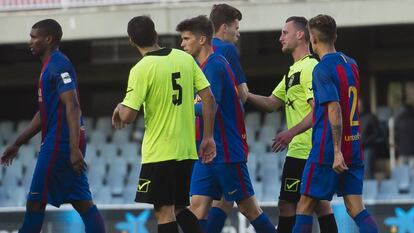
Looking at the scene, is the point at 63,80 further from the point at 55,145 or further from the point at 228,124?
the point at 228,124

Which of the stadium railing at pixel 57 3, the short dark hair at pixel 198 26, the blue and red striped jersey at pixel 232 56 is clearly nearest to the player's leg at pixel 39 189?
the short dark hair at pixel 198 26

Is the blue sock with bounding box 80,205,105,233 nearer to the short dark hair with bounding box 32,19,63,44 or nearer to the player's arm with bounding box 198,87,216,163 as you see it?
the player's arm with bounding box 198,87,216,163

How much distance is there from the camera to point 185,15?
18.8m

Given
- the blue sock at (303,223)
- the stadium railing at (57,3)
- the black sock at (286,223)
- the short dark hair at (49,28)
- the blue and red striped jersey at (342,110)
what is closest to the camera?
the blue and red striped jersey at (342,110)

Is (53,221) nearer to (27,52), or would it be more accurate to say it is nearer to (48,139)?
(48,139)

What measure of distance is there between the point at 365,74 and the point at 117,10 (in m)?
5.41

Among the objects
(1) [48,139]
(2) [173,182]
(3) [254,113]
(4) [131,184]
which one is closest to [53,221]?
(1) [48,139]

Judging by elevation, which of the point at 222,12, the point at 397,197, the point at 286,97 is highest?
the point at 222,12

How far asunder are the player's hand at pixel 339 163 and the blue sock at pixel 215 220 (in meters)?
1.47

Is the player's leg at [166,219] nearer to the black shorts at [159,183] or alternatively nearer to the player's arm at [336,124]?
the black shorts at [159,183]

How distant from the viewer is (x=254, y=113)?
2105 centimetres

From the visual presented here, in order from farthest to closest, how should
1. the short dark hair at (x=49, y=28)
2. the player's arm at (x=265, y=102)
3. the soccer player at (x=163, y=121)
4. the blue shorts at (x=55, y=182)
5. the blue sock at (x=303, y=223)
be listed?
the player's arm at (x=265, y=102), the short dark hair at (x=49, y=28), the blue shorts at (x=55, y=182), the blue sock at (x=303, y=223), the soccer player at (x=163, y=121)

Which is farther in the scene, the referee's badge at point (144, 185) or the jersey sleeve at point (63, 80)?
the jersey sleeve at point (63, 80)

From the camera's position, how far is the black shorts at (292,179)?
9.48 meters
